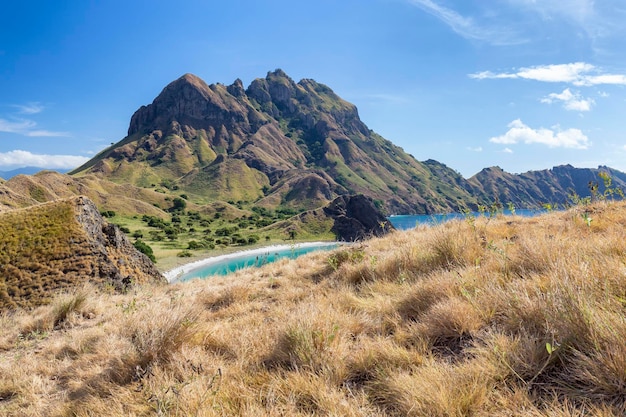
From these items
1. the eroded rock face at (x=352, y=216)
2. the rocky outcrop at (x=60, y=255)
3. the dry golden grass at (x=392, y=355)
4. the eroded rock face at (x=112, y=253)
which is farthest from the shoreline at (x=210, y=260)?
the dry golden grass at (x=392, y=355)

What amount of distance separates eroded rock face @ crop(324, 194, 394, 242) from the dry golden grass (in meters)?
108

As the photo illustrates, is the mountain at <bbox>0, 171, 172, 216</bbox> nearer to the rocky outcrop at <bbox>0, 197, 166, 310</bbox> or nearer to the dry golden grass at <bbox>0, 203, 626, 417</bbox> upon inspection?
the rocky outcrop at <bbox>0, 197, 166, 310</bbox>

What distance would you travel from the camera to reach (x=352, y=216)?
123 meters

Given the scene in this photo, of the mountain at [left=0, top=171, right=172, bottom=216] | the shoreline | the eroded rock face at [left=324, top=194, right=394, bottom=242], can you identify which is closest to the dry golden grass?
the shoreline

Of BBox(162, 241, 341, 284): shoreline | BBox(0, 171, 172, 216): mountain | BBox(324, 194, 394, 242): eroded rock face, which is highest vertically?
BBox(0, 171, 172, 216): mountain

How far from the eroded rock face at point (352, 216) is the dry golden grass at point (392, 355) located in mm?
108331

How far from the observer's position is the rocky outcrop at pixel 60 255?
15546 millimetres

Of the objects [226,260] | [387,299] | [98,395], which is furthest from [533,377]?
[226,260]

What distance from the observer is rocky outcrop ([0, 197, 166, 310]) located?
15.5m

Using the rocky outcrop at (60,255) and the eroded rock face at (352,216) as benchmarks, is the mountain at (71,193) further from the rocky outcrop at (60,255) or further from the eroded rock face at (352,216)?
the eroded rock face at (352,216)

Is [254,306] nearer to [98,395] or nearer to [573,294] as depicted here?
[98,395]

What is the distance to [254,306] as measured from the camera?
6.38 m

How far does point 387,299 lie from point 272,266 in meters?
6.96

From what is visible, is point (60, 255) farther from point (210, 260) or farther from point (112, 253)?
point (210, 260)
